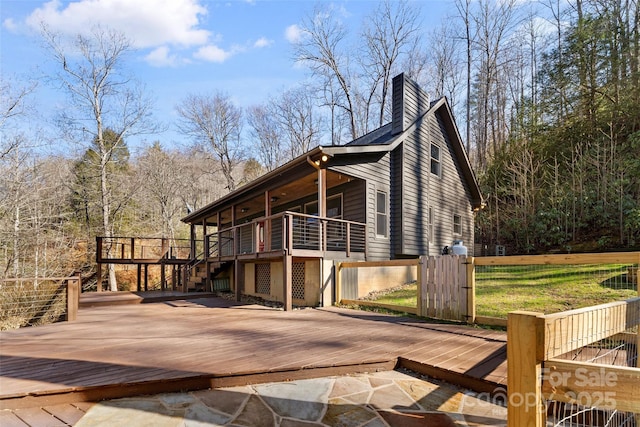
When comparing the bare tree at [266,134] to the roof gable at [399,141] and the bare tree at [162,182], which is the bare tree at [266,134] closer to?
the bare tree at [162,182]

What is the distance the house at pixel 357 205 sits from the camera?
8492 millimetres

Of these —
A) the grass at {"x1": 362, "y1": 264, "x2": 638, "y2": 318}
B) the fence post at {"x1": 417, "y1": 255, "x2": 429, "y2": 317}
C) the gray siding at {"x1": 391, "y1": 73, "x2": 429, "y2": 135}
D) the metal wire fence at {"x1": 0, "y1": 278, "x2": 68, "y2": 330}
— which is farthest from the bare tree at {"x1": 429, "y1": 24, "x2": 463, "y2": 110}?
the metal wire fence at {"x1": 0, "y1": 278, "x2": 68, "y2": 330}

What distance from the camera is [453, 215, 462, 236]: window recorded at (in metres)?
13.9

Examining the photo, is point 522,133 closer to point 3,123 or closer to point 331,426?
point 331,426

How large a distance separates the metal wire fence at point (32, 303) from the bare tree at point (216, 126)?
18854 millimetres

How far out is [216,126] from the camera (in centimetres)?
2502

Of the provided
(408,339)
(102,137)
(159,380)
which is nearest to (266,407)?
(159,380)

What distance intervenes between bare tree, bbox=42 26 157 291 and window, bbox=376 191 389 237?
13530 millimetres

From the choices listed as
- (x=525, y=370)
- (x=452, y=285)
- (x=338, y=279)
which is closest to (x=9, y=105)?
(x=338, y=279)

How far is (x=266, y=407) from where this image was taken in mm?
2674

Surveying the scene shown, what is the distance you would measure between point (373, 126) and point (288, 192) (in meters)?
13.9

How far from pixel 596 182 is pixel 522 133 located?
5854 mm

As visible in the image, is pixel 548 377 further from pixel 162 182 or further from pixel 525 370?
pixel 162 182

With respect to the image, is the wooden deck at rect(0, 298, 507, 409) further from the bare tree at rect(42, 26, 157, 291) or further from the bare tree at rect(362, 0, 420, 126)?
the bare tree at rect(362, 0, 420, 126)
